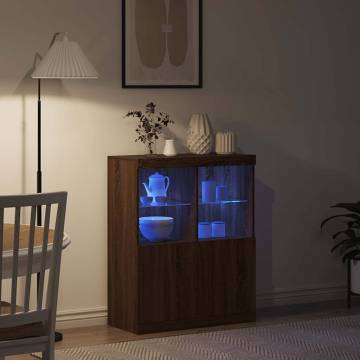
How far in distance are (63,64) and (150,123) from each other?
2.90ft

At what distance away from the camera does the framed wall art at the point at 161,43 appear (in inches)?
215

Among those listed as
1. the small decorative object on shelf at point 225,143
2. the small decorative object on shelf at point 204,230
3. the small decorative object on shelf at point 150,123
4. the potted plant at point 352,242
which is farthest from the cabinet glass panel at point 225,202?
the potted plant at point 352,242

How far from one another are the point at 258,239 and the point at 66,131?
5.01ft

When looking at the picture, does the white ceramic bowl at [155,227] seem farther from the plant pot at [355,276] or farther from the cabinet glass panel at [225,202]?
the plant pot at [355,276]

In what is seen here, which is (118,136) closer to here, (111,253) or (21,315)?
(111,253)

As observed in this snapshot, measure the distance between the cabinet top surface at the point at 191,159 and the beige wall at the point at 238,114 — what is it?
248mm

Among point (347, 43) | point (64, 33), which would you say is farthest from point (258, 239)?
point (64, 33)

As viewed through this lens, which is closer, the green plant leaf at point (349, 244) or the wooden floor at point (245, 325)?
the wooden floor at point (245, 325)

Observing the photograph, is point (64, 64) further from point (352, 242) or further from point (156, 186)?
point (352, 242)

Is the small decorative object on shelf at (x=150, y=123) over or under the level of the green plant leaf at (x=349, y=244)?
over

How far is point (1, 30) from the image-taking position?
200 inches

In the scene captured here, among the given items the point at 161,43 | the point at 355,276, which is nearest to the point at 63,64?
the point at 161,43

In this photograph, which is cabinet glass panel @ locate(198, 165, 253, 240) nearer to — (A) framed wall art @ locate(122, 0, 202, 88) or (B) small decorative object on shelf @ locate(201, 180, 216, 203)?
(B) small decorative object on shelf @ locate(201, 180, 216, 203)

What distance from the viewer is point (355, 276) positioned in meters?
5.96
